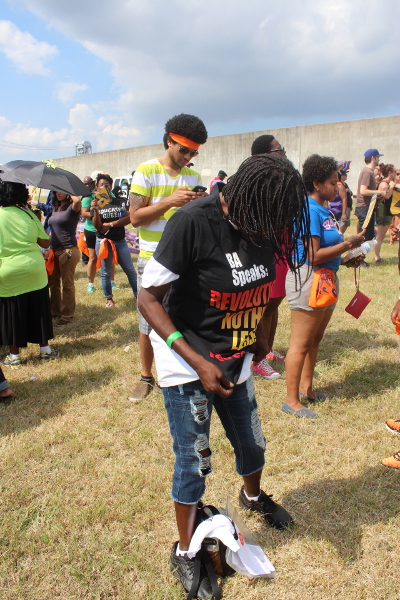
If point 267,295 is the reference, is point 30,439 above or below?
below

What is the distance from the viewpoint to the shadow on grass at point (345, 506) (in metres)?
2.36

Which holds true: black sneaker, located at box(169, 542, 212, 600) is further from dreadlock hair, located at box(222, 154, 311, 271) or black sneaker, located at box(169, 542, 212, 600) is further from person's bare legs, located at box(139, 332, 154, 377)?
person's bare legs, located at box(139, 332, 154, 377)

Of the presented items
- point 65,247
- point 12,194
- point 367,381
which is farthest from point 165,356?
point 65,247

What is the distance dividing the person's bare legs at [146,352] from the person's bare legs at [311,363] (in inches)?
53.9

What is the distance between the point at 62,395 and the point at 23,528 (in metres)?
1.67

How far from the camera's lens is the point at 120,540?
2344mm

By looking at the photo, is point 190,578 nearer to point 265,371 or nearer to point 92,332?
point 265,371

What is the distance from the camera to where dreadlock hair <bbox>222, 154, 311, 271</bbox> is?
1633mm

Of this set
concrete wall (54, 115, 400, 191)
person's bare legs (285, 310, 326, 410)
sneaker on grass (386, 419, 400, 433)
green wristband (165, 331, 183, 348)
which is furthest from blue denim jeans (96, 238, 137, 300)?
concrete wall (54, 115, 400, 191)

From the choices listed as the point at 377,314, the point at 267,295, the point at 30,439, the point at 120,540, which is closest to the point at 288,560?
the point at 120,540

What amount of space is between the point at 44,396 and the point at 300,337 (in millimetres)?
2424

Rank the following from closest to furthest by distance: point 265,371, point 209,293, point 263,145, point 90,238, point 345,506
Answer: point 209,293
point 345,506
point 263,145
point 265,371
point 90,238

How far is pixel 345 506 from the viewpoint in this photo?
8.45ft

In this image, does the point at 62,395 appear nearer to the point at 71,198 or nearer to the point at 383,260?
the point at 71,198
